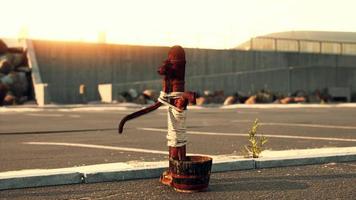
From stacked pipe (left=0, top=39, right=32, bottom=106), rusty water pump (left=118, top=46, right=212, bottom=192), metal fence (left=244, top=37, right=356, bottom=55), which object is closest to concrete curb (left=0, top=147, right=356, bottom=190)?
rusty water pump (left=118, top=46, right=212, bottom=192)

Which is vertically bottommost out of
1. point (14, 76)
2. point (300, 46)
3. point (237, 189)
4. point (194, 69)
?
point (237, 189)

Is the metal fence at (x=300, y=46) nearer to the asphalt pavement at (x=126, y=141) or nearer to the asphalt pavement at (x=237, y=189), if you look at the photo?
the asphalt pavement at (x=126, y=141)

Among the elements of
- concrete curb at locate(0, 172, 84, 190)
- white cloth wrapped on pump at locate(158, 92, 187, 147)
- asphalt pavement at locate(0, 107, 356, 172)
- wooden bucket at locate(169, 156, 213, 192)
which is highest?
white cloth wrapped on pump at locate(158, 92, 187, 147)

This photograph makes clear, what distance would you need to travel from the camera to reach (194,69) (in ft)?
122

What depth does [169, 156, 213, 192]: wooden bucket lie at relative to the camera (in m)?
5.38

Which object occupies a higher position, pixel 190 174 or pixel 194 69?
pixel 194 69

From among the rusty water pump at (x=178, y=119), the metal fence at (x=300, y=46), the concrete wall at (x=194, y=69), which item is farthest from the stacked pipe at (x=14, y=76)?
the rusty water pump at (x=178, y=119)

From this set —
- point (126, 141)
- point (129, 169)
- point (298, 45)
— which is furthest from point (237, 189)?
point (298, 45)

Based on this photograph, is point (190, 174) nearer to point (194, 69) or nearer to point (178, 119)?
point (178, 119)

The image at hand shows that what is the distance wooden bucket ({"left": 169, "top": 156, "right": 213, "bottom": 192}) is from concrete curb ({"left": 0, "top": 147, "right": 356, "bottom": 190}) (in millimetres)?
996

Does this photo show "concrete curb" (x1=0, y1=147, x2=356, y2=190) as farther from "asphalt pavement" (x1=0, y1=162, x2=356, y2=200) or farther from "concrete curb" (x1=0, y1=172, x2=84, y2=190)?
"asphalt pavement" (x1=0, y1=162, x2=356, y2=200)

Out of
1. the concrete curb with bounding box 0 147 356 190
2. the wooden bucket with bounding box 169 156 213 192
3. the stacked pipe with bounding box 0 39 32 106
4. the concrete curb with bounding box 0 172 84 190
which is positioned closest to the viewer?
the wooden bucket with bounding box 169 156 213 192

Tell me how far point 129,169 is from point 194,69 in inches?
1219

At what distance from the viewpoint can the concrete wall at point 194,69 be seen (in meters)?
32.2
